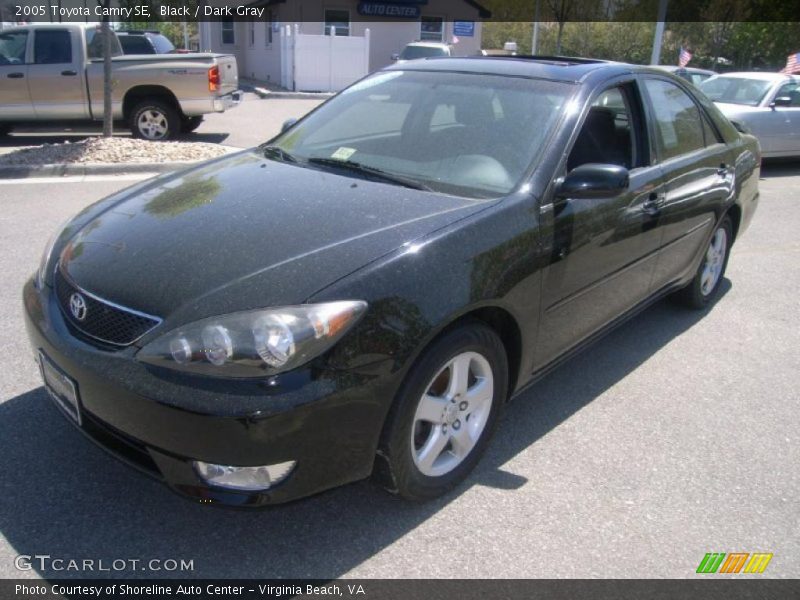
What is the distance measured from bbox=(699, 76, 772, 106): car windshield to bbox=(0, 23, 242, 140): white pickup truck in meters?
8.44

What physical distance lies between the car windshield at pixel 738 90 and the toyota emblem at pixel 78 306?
1155 cm

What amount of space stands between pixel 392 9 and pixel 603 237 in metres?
24.8

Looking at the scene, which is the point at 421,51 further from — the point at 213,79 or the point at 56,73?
the point at 56,73

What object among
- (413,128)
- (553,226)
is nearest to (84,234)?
(413,128)

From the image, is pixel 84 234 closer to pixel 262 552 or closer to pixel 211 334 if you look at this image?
pixel 211 334

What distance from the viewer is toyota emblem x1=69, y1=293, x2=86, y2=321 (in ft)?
8.28

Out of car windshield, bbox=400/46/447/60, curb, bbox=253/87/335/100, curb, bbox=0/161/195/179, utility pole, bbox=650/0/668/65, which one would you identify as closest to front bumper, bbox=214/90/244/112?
curb, bbox=0/161/195/179

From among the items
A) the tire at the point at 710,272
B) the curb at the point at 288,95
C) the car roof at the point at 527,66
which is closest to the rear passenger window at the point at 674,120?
the car roof at the point at 527,66

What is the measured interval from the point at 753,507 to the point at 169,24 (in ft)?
132

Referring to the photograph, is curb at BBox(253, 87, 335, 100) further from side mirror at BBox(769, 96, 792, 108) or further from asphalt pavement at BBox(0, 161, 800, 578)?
asphalt pavement at BBox(0, 161, 800, 578)

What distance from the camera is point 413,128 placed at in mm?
3607

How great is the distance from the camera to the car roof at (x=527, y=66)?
3.54m

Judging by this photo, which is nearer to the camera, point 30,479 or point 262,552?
point 262,552

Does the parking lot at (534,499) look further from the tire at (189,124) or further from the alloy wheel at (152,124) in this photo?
the tire at (189,124)
